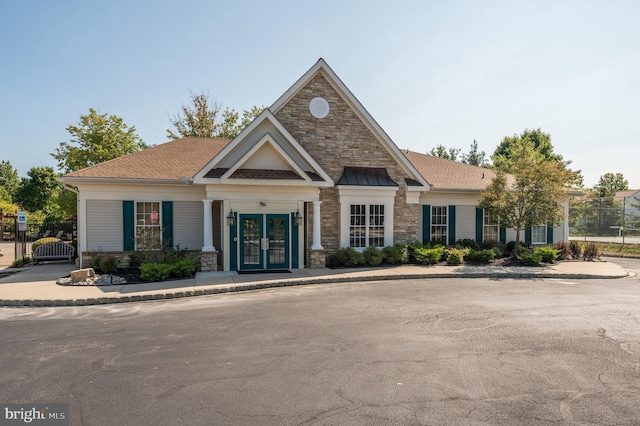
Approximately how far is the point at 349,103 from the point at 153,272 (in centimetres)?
1068

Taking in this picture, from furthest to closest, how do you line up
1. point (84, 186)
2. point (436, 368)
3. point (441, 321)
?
1. point (84, 186)
2. point (441, 321)
3. point (436, 368)

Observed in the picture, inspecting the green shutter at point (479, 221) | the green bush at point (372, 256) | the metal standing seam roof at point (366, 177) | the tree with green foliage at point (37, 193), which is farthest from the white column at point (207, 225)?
the tree with green foliage at point (37, 193)

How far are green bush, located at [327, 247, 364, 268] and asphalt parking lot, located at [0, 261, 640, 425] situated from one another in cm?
572

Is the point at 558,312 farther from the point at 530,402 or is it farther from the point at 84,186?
the point at 84,186

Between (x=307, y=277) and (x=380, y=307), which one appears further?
(x=307, y=277)

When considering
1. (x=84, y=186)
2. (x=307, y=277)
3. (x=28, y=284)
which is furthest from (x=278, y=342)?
(x=84, y=186)

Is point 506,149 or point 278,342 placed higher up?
point 506,149

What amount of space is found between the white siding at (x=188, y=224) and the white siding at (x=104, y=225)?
2114 mm

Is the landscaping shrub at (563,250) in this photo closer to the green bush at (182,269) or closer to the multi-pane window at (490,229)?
the multi-pane window at (490,229)

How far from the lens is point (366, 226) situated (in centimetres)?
1778

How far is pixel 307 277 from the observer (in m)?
14.0

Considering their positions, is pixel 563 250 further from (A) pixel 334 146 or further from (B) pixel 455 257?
(A) pixel 334 146

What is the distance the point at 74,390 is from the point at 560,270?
17.6 meters

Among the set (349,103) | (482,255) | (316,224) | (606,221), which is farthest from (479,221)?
(606,221)
